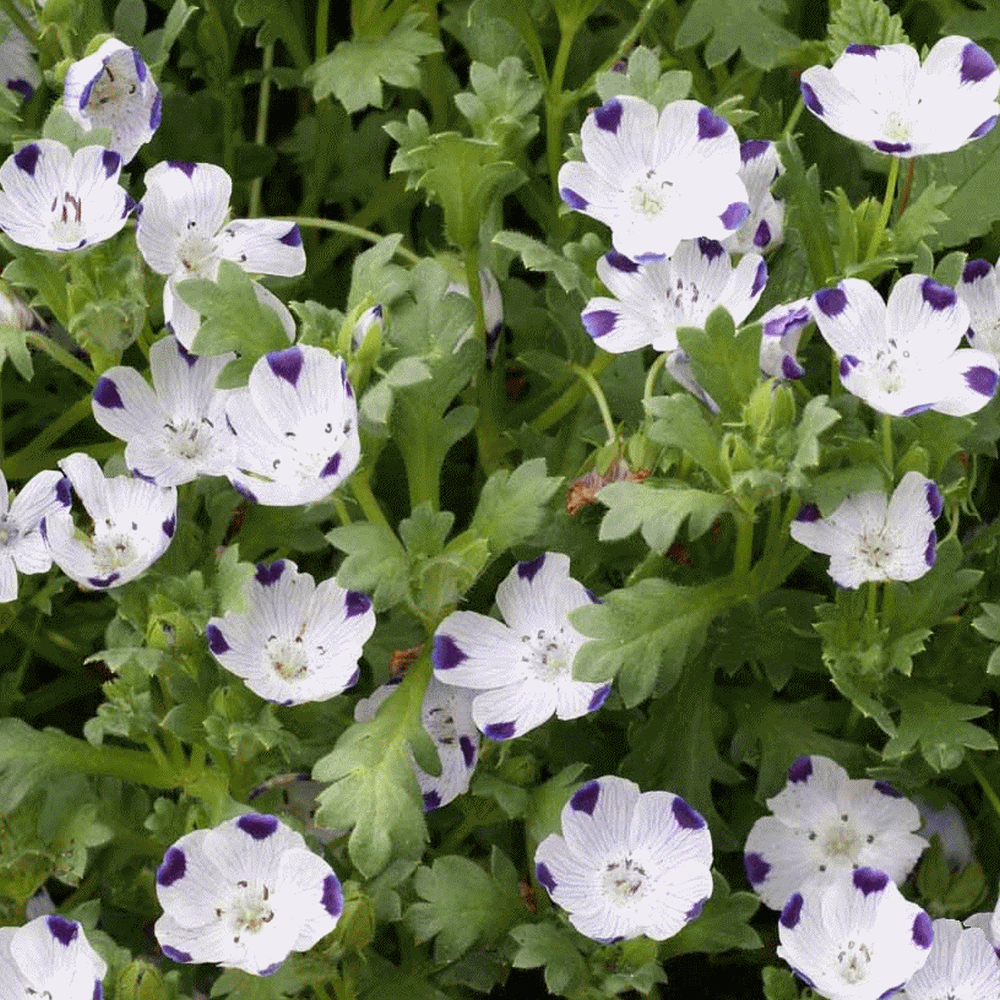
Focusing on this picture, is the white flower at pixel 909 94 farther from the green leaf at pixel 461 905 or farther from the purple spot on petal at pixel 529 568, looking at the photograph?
the green leaf at pixel 461 905

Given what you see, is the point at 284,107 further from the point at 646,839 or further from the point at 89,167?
the point at 646,839

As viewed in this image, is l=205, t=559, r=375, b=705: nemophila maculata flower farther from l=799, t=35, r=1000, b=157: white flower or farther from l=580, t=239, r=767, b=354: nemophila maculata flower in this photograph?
l=799, t=35, r=1000, b=157: white flower

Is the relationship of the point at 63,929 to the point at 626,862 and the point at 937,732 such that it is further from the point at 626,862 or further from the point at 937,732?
the point at 937,732

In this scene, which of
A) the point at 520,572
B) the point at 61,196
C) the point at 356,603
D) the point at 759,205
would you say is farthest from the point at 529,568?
the point at 61,196

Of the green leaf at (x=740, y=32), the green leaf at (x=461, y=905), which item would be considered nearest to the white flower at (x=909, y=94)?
the green leaf at (x=740, y=32)

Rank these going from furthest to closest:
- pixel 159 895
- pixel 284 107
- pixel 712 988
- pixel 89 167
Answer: pixel 284 107
pixel 712 988
pixel 89 167
pixel 159 895

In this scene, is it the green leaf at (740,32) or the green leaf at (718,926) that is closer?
the green leaf at (718,926)

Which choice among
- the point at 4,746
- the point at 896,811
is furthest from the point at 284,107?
the point at 896,811
